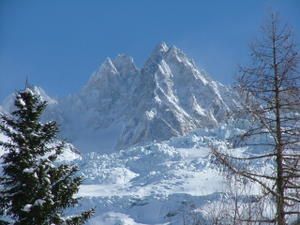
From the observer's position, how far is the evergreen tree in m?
11.6

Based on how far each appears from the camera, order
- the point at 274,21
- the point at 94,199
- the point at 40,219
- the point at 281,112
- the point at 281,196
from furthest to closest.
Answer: the point at 94,199 → the point at 40,219 → the point at 274,21 → the point at 281,112 → the point at 281,196

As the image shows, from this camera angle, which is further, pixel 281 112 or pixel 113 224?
pixel 113 224

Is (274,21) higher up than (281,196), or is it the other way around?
(274,21)

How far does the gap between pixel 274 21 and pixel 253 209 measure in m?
2.82

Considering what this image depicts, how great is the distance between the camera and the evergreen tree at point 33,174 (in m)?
11.6

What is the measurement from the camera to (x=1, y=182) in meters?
12.2

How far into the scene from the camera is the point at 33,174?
11.5 metres

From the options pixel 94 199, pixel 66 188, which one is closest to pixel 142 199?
pixel 94 199

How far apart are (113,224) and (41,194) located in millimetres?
167826

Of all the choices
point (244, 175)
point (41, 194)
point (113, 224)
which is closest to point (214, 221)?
point (244, 175)

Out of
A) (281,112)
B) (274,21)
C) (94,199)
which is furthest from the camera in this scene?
(94,199)

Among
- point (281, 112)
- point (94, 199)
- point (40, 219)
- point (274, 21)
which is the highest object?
point (94, 199)

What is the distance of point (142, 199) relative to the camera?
200 metres

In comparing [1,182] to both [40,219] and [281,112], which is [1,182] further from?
[281,112]
